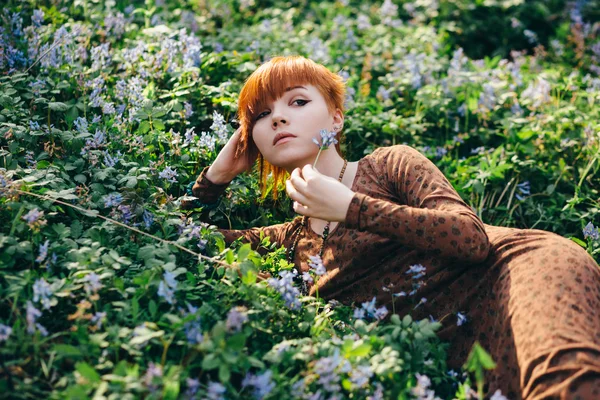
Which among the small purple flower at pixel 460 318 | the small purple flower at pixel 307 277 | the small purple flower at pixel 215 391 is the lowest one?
the small purple flower at pixel 460 318

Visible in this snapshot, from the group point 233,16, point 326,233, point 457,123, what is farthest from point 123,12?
point 326,233

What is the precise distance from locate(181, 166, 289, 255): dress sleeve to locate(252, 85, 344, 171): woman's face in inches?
14.3

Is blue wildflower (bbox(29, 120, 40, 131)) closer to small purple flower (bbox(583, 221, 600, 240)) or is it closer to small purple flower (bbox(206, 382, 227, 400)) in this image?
small purple flower (bbox(206, 382, 227, 400))

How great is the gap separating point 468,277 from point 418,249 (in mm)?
246

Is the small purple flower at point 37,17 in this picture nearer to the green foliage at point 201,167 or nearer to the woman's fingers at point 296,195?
the green foliage at point 201,167

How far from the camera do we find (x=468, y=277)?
2.61 m

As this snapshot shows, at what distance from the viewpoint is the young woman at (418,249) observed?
7.20 ft

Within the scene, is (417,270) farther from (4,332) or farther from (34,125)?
(34,125)

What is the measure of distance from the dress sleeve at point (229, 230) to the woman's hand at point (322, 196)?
59 centimetres

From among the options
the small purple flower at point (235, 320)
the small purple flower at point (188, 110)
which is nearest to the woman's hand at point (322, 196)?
the small purple flower at point (235, 320)

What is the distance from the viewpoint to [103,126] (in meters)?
3.28

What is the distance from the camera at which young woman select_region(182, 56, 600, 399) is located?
2.20m

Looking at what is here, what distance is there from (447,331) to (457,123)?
1887 millimetres

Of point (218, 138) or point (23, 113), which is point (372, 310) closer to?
point (218, 138)
